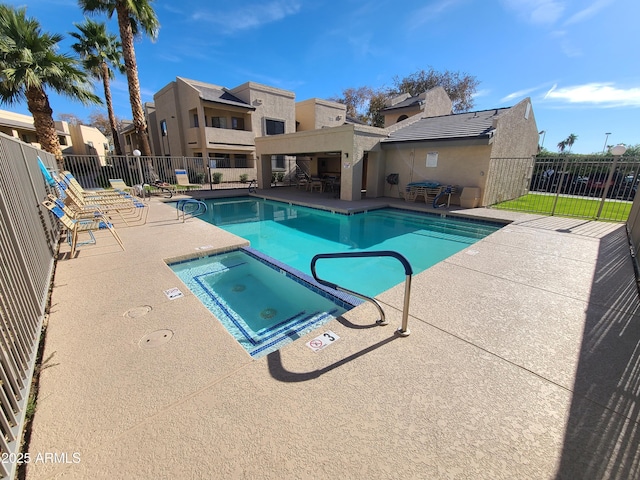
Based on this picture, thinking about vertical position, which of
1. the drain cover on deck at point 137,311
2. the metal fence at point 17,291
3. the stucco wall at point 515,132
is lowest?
the drain cover on deck at point 137,311

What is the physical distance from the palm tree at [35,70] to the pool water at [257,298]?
35.8ft

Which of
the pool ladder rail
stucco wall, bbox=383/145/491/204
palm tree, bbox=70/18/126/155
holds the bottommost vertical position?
the pool ladder rail

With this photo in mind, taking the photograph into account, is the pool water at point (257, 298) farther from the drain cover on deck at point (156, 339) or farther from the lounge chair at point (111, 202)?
the lounge chair at point (111, 202)


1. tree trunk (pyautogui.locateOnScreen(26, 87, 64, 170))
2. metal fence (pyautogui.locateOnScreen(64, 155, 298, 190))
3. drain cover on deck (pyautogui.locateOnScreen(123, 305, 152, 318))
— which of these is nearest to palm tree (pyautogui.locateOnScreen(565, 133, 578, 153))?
metal fence (pyautogui.locateOnScreen(64, 155, 298, 190))

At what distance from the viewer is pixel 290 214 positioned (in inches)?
455

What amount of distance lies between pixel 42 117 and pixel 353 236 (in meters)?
13.6

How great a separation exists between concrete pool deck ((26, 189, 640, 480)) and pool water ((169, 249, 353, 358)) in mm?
746

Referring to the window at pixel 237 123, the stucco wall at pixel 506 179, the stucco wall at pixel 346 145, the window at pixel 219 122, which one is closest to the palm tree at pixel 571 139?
the stucco wall at pixel 506 179

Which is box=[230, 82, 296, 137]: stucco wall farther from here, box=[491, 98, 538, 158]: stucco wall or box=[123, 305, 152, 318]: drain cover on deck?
box=[123, 305, 152, 318]: drain cover on deck

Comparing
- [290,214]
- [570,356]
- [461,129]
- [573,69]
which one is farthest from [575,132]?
[570,356]

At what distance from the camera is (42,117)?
36.2 feet

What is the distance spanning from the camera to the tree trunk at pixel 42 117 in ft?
34.3

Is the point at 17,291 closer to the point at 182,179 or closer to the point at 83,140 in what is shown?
the point at 182,179

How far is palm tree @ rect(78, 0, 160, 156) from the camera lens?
14.3 meters
